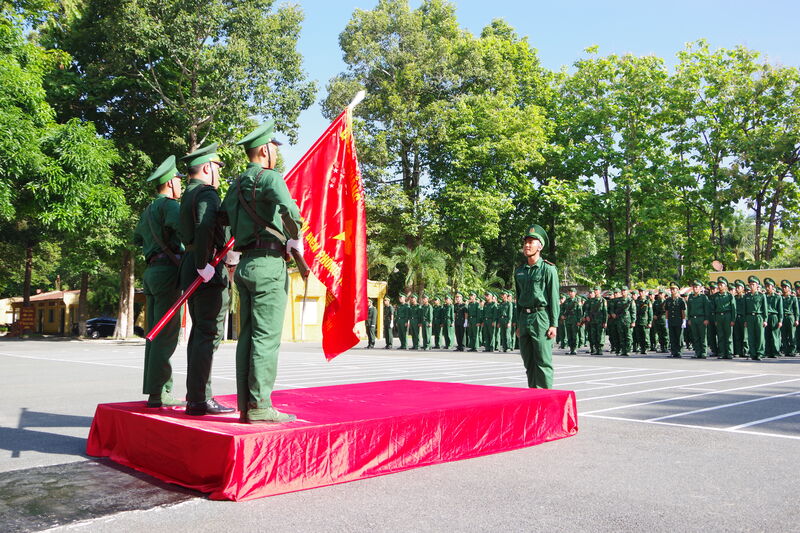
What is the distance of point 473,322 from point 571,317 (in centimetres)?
415

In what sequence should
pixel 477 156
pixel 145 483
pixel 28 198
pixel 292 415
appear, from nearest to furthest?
pixel 145 483 → pixel 292 415 → pixel 28 198 → pixel 477 156

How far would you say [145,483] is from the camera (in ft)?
16.1

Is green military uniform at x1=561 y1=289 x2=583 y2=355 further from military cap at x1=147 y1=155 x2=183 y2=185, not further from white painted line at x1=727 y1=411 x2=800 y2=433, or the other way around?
military cap at x1=147 y1=155 x2=183 y2=185

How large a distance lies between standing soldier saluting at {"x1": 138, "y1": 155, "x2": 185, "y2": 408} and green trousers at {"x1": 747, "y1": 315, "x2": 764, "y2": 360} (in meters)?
16.5

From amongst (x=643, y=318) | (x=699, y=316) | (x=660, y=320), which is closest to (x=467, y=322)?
(x=643, y=318)

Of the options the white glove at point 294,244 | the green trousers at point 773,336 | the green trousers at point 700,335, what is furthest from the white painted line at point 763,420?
the green trousers at point 773,336

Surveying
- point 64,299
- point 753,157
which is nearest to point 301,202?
point 753,157

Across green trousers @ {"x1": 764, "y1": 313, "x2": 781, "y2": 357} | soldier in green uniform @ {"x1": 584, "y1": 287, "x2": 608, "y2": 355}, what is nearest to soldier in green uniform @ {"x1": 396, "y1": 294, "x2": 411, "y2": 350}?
soldier in green uniform @ {"x1": 584, "y1": 287, "x2": 608, "y2": 355}

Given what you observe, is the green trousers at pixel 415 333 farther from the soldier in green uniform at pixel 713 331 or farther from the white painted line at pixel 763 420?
the white painted line at pixel 763 420

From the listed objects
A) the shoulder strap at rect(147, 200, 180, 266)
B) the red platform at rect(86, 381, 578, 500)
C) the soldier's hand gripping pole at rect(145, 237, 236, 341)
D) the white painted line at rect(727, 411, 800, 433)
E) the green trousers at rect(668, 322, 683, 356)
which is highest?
the shoulder strap at rect(147, 200, 180, 266)

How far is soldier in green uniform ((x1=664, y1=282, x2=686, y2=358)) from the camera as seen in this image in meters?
20.0

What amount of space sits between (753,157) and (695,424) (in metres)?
31.3

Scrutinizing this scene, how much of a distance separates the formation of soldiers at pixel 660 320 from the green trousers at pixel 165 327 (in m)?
15.4

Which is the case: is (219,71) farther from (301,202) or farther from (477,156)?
(301,202)
